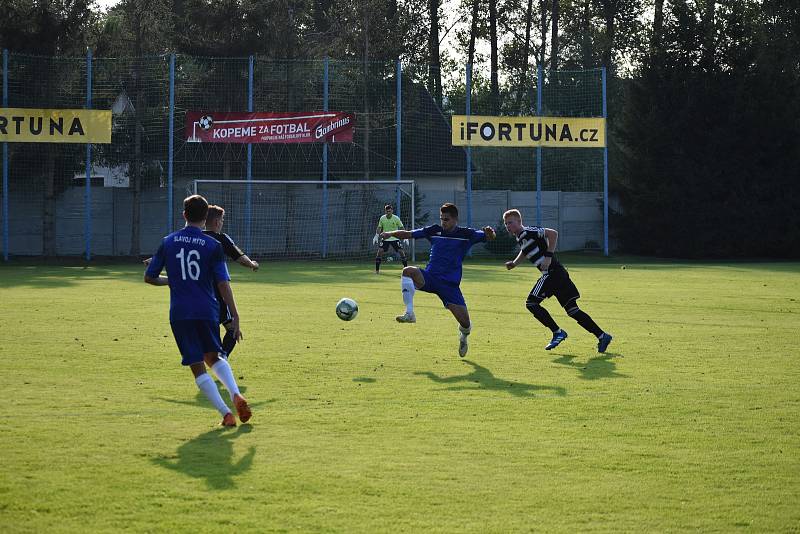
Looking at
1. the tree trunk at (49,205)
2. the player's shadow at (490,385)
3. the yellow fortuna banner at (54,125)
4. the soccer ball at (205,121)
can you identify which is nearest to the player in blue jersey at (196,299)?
the player's shadow at (490,385)

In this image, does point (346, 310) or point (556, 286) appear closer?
point (556, 286)

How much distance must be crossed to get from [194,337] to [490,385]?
3475 millimetres

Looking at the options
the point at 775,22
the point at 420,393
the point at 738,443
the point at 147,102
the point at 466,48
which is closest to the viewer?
the point at 738,443

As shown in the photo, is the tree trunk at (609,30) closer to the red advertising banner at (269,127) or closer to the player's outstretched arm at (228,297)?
the red advertising banner at (269,127)

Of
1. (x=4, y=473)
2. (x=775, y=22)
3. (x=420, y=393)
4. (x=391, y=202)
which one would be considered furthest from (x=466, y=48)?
(x=4, y=473)

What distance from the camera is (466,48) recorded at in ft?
193

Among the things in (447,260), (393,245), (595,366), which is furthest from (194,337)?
(393,245)

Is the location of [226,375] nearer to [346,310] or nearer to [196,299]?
[196,299]

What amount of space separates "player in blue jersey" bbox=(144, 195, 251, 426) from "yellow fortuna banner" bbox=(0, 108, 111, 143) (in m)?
29.4

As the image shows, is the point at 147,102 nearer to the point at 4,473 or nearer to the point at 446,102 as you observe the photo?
the point at 446,102

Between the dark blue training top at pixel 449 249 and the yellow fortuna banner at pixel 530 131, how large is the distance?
87.4ft

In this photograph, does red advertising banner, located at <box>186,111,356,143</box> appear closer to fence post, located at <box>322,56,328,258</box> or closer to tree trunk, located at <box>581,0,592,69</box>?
fence post, located at <box>322,56,328,258</box>

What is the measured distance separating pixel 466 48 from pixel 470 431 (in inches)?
2067

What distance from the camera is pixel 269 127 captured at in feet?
125
